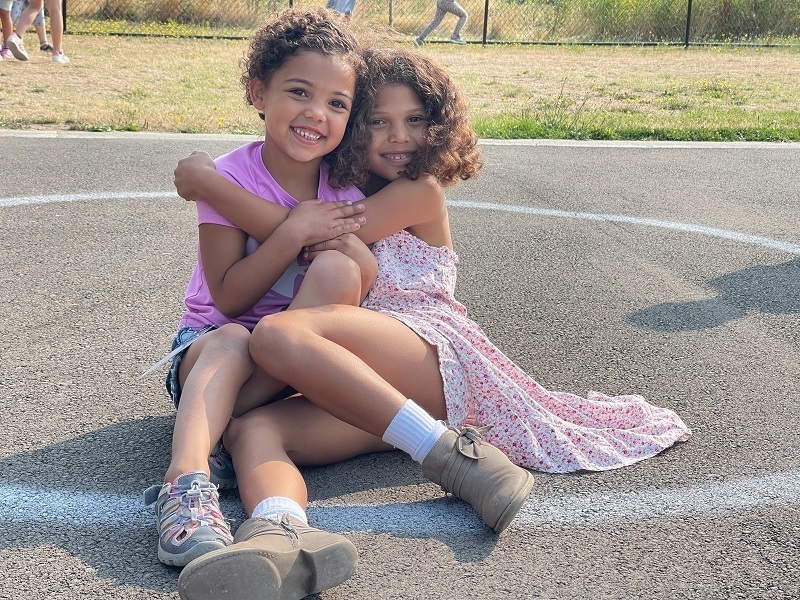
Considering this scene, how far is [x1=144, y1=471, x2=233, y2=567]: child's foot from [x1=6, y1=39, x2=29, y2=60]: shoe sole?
10.5m

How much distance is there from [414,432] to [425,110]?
46.4 inches

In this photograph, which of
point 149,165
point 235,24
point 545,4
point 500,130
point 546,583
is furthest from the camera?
point 545,4

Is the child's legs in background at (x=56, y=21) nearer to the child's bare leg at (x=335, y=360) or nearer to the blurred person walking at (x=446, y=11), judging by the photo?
the blurred person walking at (x=446, y=11)

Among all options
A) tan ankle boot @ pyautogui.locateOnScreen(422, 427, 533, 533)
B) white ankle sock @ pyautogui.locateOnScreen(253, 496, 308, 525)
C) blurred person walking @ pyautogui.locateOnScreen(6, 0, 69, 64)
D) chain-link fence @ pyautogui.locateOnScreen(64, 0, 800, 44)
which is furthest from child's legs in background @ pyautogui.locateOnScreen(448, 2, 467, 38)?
white ankle sock @ pyautogui.locateOnScreen(253, 496, 308, 525)

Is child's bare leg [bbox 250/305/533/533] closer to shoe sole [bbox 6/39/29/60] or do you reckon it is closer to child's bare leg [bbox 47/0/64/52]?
shoe sole [bbox 6/39/29/60]

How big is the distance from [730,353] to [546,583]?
1.89 metres

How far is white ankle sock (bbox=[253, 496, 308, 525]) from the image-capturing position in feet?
7.78

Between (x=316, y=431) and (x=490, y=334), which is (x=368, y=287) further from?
(x=490, y=334)

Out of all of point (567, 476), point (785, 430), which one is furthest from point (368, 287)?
point (785, 430)

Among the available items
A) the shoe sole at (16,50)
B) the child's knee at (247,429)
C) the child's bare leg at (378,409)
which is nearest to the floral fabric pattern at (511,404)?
the child's bare leg at (378,409)

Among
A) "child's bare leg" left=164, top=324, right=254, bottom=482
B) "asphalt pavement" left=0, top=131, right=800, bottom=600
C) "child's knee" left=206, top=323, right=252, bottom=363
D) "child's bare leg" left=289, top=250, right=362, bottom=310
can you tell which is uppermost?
"child's bare leg" left=289, top=250, right=362, bottom=310

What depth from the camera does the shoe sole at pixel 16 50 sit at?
1156cm

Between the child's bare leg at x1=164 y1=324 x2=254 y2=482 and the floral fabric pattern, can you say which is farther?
the floral fabric pattern

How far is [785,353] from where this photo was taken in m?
3.89
